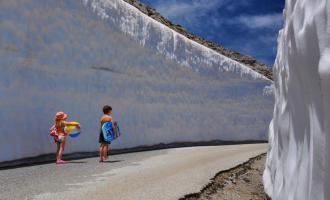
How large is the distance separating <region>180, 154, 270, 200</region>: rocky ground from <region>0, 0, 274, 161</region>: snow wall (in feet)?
14.9

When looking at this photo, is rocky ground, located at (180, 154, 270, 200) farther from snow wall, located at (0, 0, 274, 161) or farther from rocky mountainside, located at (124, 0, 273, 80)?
rocky mountainside, located at (124, 0, 273, 80)

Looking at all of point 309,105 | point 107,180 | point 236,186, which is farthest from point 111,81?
point 309,105

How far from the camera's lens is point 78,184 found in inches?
245

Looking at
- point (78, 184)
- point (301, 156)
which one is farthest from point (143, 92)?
point (301, 156)

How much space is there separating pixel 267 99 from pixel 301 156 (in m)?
20.6

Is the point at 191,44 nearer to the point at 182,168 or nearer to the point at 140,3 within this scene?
the point at 140,3

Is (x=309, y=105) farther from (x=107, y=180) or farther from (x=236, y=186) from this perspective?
(x=107, y=180)

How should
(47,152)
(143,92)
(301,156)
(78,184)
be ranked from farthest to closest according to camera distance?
1. (143,92)
2. (47,152)
3. (78,184)
4. (301,156)

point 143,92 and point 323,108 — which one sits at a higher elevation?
point 143,92

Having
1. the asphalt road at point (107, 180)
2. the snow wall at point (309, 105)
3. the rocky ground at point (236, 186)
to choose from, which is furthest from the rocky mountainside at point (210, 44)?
the snow wall at point (309, 105)

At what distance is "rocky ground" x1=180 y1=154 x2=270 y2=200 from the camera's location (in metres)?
5.87

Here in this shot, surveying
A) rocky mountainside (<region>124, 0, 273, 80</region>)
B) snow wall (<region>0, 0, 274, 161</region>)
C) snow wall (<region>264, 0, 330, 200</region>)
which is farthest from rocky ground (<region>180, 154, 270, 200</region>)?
rocky mountainside (<region>124, 0, 273, 80</region>)

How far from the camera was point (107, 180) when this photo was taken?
6.58m

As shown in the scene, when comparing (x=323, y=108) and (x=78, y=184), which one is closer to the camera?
(x=323, y=108)
